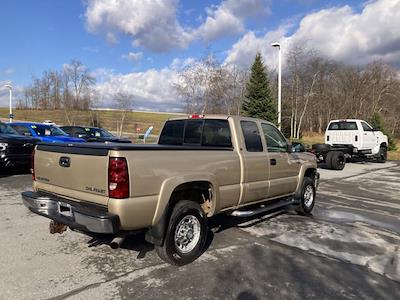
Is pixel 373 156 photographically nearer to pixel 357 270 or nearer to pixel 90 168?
pixel 357 270

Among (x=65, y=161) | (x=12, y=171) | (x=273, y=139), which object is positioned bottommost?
(x=12, y=171)

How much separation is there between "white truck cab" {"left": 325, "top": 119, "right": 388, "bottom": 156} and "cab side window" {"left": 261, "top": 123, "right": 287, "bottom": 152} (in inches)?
484

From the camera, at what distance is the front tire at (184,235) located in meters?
4.51

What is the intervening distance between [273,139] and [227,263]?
263 centimetres

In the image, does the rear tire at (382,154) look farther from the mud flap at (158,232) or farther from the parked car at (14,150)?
the mud flap at (158,232)

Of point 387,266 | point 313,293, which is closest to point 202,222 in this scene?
point 313,293

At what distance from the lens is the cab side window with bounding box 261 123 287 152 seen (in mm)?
6441

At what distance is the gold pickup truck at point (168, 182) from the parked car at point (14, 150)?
22.4 ft

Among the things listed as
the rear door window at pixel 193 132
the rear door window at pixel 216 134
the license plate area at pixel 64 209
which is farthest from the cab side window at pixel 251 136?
the license plate area at pixel 64 209

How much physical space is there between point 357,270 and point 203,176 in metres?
2.23

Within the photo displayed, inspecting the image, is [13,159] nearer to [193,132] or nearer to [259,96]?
[193,132]

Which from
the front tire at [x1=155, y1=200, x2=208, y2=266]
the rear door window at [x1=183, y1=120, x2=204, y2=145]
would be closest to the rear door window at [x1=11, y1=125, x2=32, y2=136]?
the rear door window at [x1=183, y1=120, x2=204, y2=145]

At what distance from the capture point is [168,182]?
4355 millimetres

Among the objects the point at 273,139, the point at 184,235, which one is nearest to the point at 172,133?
the point at 273,139
